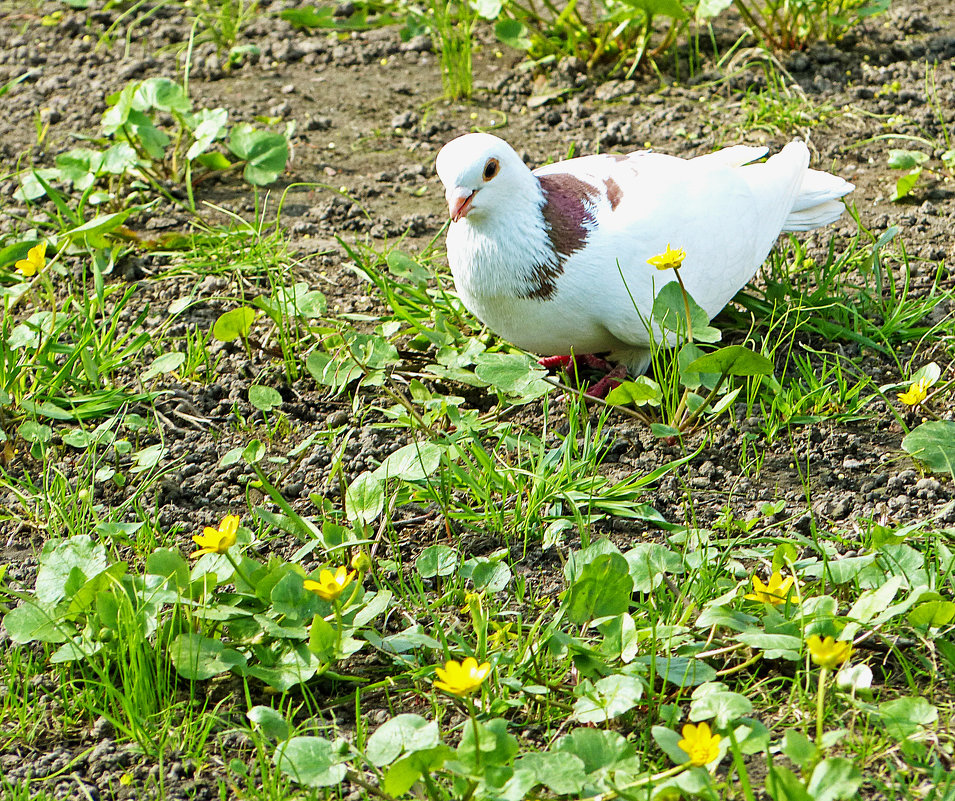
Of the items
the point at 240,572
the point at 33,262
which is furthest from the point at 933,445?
the point at 33,262

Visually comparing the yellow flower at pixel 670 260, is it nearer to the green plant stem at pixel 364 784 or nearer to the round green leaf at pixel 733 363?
the round green leaf at pixel 733 363

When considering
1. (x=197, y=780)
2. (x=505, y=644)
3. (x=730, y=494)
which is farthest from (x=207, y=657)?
(x=730, y=494)

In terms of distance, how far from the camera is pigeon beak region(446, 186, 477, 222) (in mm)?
2730

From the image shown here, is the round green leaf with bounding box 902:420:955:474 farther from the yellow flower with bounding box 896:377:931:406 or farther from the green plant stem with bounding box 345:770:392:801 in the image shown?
the green plant stem with bounding box 345:770:392:801

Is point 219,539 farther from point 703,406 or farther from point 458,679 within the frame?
point 703,406

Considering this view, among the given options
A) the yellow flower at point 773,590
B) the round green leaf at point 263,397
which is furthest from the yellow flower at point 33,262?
the yellow flower at point 773,590

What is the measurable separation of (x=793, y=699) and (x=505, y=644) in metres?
0.54

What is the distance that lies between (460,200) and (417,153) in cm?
160

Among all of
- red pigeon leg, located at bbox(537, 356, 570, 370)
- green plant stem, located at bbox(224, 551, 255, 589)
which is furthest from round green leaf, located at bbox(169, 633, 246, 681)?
red pigeon leg, located at bbox(537, 356, 570, 370)

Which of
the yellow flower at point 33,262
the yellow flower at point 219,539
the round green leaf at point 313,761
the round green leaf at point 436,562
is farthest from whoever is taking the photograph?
the yellow flower at point 33,262

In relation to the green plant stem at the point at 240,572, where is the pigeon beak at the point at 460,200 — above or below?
above

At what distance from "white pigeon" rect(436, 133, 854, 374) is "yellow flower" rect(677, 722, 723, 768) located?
1.35m

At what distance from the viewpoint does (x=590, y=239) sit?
2.86 meters

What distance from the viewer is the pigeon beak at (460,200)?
8.96 feet
